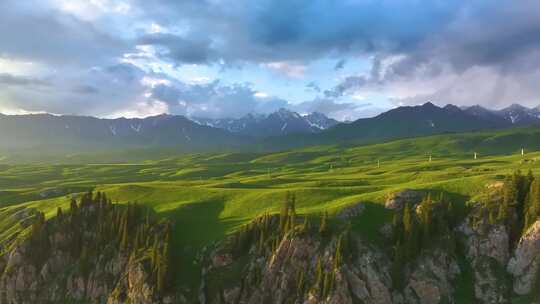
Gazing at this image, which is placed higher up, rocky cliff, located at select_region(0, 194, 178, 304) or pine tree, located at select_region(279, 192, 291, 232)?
pine tree, located at select_region(279, 192, 291, 232)

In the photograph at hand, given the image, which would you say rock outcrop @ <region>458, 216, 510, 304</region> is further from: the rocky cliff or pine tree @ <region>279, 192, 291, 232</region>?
the rocky cliff

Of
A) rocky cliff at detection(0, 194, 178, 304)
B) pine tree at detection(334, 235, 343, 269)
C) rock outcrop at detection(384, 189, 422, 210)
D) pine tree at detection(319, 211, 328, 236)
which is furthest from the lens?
rock outcrop at detection(384, 189, 422, 210)

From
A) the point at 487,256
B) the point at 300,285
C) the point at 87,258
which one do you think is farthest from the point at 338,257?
the point at 87,258

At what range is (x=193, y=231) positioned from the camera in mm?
100250

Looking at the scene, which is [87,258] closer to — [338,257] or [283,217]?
[283,217]

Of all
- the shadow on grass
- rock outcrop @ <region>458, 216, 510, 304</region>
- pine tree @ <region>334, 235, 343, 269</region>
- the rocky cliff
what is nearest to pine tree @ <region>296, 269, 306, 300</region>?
pine tree @ <region>334, 235, 343, 269</region>

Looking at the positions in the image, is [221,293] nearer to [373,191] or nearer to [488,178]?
[373,191]

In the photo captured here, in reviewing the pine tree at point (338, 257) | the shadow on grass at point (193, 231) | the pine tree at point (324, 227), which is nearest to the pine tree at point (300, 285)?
the pine tree at point (338, 257)

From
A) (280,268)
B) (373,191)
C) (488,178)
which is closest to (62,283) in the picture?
(280,268)

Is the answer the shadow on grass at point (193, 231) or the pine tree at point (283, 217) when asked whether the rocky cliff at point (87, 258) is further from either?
the pine tree at point (283, 217)

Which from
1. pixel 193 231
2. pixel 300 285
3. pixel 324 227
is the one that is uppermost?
pixel 324 227

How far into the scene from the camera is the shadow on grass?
87.8 metres

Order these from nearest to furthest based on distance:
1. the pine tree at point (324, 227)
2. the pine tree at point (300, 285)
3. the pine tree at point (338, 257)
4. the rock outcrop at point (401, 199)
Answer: the pine tree at point (338, 257) → the pine tree at point (300, 285) → the pine tree at point (324, 227) → the rock outcrop at point (401, 199)

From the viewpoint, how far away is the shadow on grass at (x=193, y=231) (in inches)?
3457
